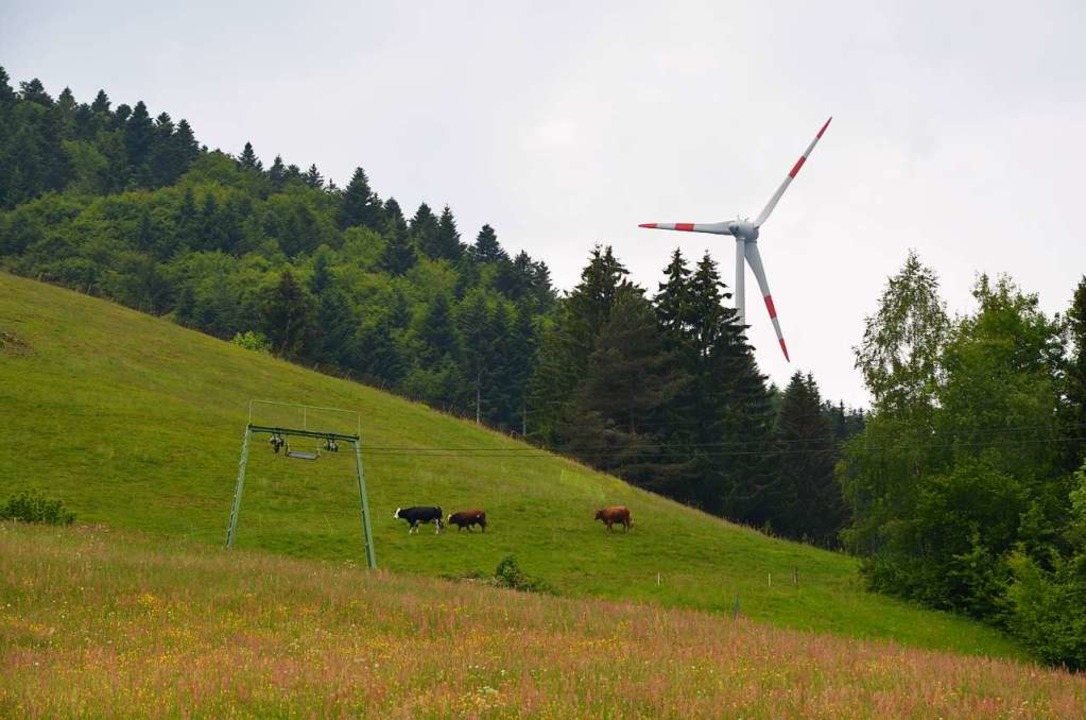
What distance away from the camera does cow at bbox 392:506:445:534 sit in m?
43.8

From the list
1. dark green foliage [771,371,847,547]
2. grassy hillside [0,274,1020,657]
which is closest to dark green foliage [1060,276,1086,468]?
grassy hillside [0,274,1020,657]

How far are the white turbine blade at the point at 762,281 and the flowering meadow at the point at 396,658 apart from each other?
45.2 meters

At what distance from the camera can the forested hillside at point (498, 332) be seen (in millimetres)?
82188

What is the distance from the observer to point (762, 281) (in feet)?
240

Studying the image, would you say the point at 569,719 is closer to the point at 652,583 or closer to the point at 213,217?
the point at 652,583

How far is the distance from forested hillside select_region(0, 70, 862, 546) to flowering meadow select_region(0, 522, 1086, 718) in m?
54.9

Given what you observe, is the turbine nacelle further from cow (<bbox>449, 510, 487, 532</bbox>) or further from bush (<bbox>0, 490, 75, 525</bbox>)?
bush (<bbox>0, 490, 75, 525</bbox>)

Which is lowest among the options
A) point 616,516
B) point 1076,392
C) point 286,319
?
point 616,516

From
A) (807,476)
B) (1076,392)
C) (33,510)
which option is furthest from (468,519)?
(807,476)

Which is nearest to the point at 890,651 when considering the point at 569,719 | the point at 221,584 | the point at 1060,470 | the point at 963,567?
the point at 569,719

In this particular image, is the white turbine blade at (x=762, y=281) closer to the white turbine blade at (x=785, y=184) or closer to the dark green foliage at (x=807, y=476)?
the white turbine blade at (x=785, y=184)

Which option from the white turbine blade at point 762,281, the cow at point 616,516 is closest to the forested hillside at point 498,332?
the white turbine blade at point 762,281

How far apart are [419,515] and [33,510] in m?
15.7

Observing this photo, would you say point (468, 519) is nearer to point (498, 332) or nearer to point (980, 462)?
point (980, 462)
